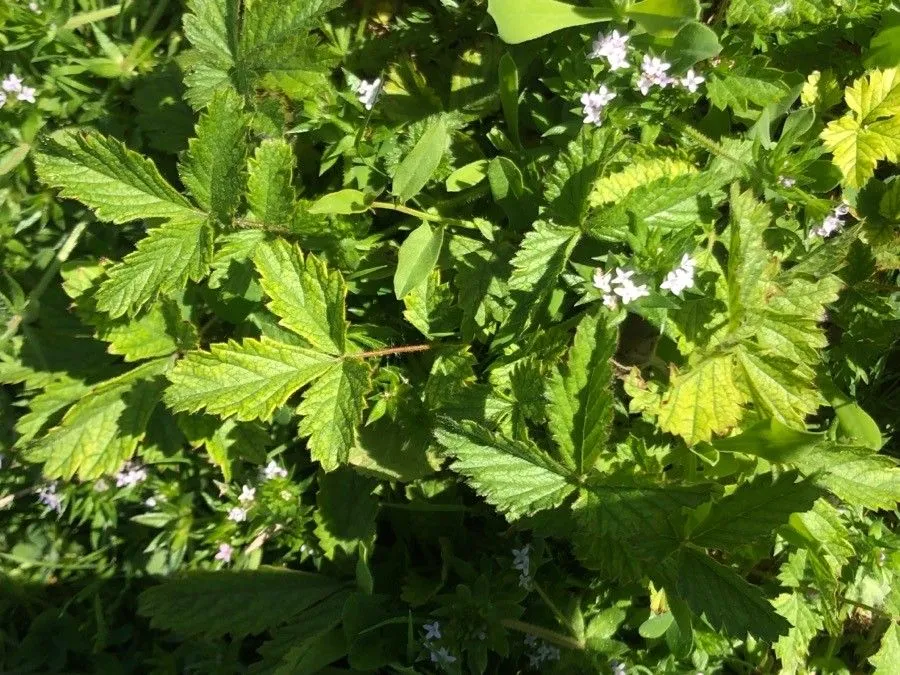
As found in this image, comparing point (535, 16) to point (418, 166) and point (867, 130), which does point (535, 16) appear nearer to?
point (418, 166)

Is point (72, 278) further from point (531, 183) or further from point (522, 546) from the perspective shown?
point (522, 546)

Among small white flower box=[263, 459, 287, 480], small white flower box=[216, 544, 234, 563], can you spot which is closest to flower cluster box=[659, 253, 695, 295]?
small white flower box=[263, 459, 287, 480]

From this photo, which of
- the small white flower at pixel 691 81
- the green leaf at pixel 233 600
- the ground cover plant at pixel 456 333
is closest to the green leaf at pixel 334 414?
the ground cover plant at pixel 456 333

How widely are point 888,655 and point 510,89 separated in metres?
2.25

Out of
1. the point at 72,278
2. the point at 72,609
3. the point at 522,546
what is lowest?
the point at 72,609

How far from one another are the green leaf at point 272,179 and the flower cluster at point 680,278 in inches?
43.4

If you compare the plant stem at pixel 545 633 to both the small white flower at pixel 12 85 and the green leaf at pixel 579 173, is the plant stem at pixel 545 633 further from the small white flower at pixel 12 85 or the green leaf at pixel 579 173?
the small white flower at pixel 12 85

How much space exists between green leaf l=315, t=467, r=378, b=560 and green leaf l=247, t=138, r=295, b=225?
3.27 feet

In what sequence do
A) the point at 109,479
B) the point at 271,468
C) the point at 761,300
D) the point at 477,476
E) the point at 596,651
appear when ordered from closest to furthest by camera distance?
1. the point at 477,476
2. the point at 761,300
3. the point at 596,651
4. the point at 271,468
5. the point at 109,479

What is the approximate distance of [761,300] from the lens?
2.22 metres

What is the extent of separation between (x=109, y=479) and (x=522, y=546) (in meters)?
1.60

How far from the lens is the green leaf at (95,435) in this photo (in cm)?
256

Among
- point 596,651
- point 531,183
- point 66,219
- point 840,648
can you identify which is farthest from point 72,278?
A: point 840,648

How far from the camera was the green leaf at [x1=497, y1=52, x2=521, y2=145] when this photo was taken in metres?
2.28
